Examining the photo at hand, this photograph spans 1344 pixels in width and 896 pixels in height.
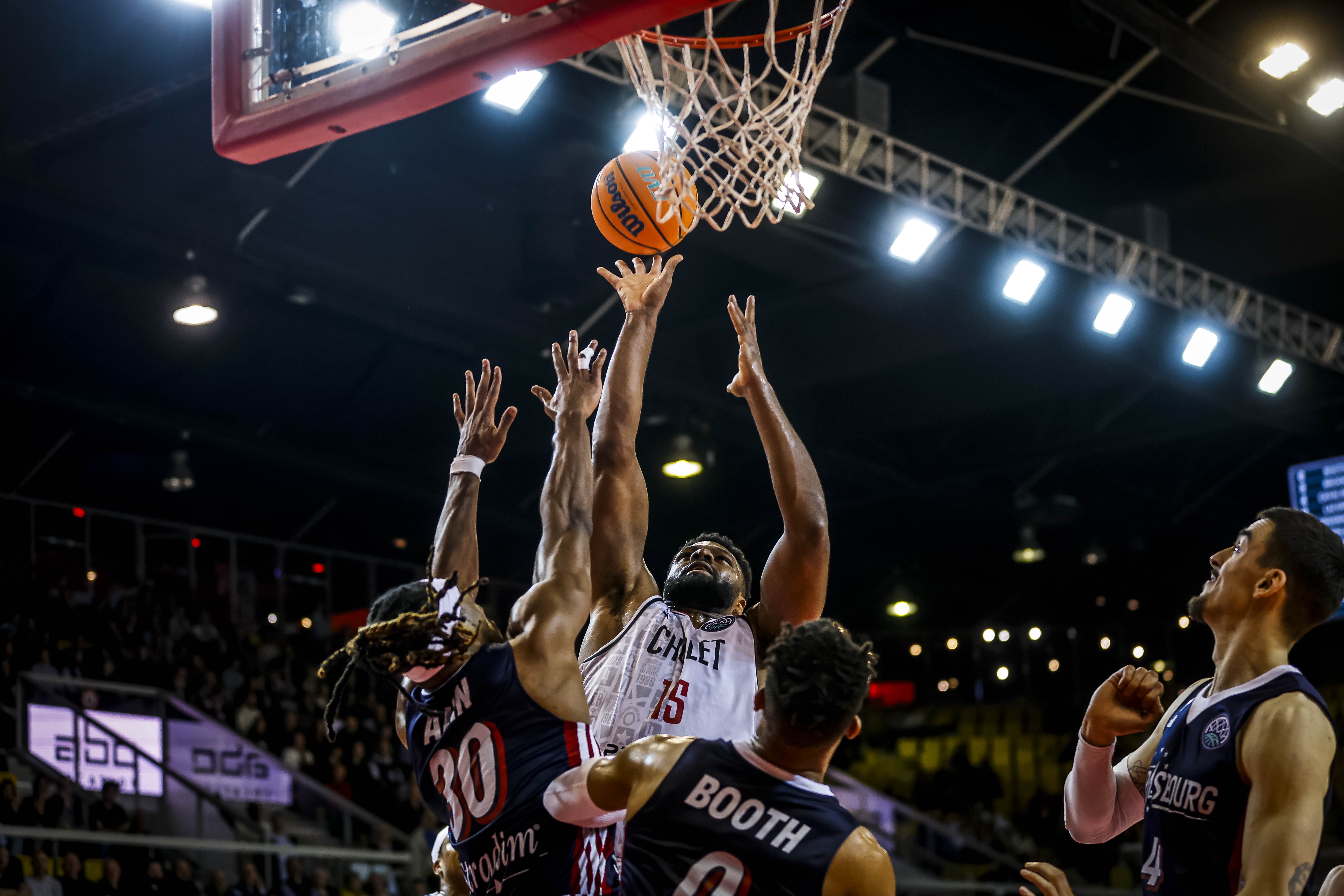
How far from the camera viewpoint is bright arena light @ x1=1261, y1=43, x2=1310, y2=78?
970 cm

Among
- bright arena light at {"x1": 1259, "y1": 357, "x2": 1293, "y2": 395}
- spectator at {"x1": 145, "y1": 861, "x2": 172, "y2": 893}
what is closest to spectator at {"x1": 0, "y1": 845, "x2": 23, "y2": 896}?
spectator at {"x1": 145, "y1": 861, "x2": 172, "y2": 893}

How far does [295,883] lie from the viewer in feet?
35.6

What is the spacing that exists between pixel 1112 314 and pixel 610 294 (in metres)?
4.32

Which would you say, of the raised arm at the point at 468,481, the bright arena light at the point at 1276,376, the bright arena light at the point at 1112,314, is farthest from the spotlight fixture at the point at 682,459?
the raised arm at the point at 468,481

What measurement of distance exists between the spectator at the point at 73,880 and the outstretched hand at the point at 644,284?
658cm

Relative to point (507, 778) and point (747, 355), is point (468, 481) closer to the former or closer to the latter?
point (747, 355)

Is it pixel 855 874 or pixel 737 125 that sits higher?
pixel 737 125

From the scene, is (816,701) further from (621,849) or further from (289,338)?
(289,338)

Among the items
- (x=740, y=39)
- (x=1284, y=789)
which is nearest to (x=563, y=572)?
(x=1284, y=789)

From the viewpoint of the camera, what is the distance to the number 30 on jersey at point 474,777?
3410 millimetres

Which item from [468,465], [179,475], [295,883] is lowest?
[295,883]

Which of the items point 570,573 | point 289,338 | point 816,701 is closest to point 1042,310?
point 289,338

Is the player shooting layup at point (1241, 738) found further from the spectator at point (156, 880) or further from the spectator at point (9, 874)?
the spectator at point (156, 880)

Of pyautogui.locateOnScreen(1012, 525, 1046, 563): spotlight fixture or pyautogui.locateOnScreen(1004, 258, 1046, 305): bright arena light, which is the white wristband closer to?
pyautogui.locateOnScreen(1004, 258, 1046, 305): bright arena light
